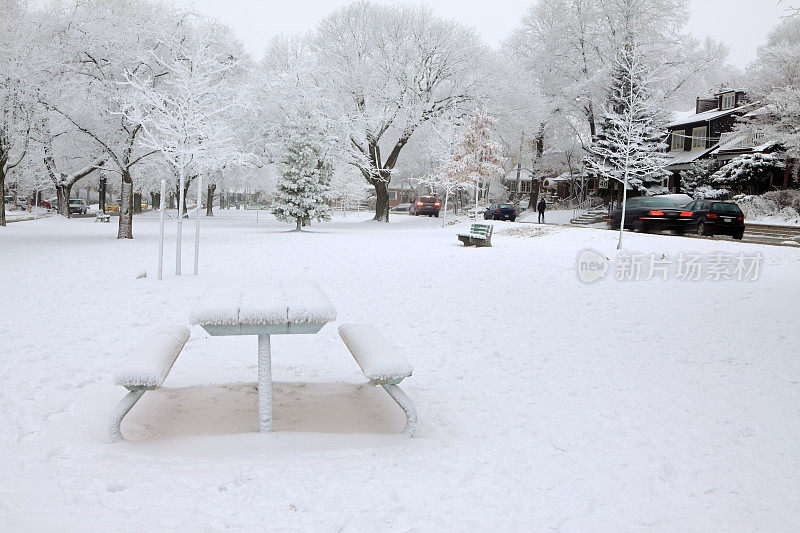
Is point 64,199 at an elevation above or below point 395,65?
below

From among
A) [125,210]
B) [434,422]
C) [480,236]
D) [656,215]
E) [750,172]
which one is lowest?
[434,422]

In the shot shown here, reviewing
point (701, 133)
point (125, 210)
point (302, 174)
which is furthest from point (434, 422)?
point (701, 133)

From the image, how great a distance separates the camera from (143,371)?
12.7ft

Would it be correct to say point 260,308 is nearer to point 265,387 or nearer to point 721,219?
point 265,387

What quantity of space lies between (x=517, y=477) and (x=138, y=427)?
9.17 feet

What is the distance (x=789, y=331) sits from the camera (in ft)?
26.3

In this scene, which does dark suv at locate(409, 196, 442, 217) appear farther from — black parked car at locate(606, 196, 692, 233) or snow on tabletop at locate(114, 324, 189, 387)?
snow on tabletop at locate(114, 324, 189, 387)

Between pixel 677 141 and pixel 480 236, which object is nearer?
pixel 480 236

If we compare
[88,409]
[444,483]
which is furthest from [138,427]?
[444,483]

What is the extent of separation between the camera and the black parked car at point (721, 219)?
23.1m

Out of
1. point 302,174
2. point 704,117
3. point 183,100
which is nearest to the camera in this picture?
point 183,100

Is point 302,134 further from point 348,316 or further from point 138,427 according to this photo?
point 138,427

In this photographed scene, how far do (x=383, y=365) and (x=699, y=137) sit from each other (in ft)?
153

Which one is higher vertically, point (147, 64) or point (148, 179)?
point (147, 64)
